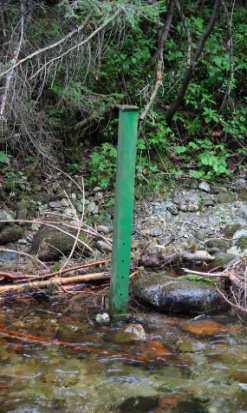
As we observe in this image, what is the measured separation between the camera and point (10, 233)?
19.7 feet

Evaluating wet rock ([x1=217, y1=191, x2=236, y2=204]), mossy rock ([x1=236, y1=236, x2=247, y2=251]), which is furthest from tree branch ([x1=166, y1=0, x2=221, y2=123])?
mossy rock ([x1=236, y1=236, x2=247, y2=251])

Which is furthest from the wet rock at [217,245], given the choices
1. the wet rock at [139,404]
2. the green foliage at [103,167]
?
the wet rock at [139,404]

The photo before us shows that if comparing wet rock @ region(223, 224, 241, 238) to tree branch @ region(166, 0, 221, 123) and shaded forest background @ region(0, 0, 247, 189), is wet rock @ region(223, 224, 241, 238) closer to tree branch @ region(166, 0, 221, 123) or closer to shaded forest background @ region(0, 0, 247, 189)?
shaded forest background @ region(0, 0, 247, 189)

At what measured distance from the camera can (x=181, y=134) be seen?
794 cm

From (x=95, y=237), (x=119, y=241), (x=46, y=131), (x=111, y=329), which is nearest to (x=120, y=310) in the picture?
(x=111, y=329)

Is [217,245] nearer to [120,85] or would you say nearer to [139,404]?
[120,85]

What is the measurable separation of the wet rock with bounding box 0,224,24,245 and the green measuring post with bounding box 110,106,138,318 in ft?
6.09

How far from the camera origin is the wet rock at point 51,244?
5.61m

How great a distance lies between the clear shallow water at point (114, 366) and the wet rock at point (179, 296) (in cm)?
12

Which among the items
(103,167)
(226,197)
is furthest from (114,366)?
(226,197)

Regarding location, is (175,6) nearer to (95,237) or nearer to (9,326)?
(95,237)

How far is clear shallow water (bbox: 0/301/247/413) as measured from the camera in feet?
11.5

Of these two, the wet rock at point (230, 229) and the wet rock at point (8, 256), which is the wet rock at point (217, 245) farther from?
the wet rock at point (8, 256)

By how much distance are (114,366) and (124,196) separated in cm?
115
